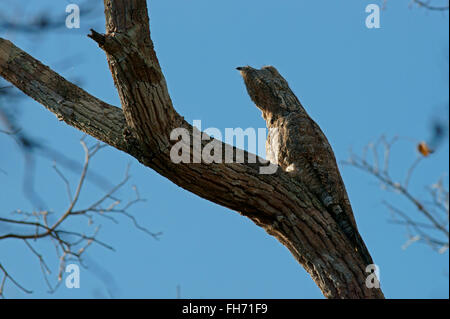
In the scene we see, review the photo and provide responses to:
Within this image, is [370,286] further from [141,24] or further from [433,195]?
[141,24]

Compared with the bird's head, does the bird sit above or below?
below

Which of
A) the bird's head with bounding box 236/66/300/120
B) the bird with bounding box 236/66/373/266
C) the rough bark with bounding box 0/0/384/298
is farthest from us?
the bird's head with bounding box 236/66/300/120

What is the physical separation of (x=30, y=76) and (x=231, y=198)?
162 centimetres

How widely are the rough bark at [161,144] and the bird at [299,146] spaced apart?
0.14m

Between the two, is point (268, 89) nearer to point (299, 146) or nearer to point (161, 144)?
point (299, 146)

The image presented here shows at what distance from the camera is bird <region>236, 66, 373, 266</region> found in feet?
13.4

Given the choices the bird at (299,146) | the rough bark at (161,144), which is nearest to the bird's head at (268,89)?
the bird at (299,146)

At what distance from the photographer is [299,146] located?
4492mm

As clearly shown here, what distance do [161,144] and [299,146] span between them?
53.6 inches

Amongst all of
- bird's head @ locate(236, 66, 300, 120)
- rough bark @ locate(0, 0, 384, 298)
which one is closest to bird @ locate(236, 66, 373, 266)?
bird's head @ locate(236, 66, 300, 120)

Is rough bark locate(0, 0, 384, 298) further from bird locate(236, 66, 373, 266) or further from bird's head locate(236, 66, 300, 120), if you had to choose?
bird's head locate(236, 66, 300, 120)

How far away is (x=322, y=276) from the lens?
3.74 m

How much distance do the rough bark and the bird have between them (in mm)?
144
